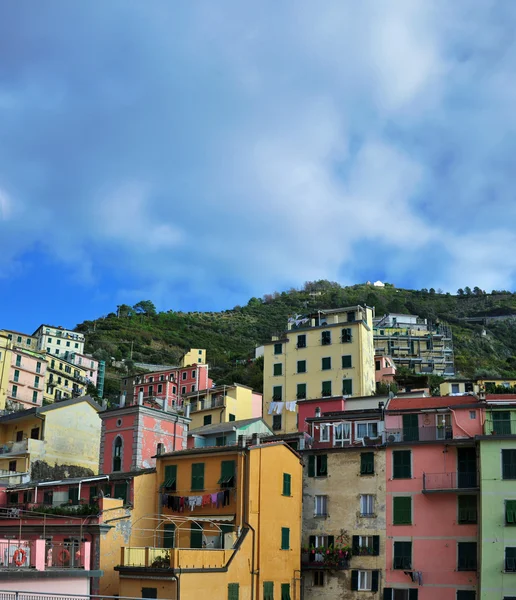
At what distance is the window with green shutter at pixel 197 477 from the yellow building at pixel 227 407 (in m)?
24.7

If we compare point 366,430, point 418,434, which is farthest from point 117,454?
point 418,434

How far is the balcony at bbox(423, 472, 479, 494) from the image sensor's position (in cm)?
4403

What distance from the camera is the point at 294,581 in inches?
1769

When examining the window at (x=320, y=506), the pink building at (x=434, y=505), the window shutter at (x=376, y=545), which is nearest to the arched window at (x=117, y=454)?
the window at (x=320, y=506)

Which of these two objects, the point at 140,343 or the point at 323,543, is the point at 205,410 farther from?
the point at 140,343

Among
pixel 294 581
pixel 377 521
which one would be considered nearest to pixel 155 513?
pixel 294 581

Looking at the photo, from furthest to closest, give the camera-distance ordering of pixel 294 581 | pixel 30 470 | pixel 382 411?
1. pixel 30 470
2. pixel 382 411
3. pixel 294 581

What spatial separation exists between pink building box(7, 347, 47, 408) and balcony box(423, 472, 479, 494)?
68.9 metres

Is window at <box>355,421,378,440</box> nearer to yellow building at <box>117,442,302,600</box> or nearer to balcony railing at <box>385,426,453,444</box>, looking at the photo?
balcony railing at <box>385,426,453,444</box>

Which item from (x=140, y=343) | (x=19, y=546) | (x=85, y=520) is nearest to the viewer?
(x=19, y=546)

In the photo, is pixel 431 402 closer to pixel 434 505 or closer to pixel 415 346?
pixel 434 505

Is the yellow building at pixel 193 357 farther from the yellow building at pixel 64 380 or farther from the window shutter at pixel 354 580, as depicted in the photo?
the window shutter at pixel 354 580

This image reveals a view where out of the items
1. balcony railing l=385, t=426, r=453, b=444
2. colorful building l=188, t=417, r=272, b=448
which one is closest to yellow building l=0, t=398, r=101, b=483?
colorful building l=188, t=417, r=272, b=448

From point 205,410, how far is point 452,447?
33807 millimetres
